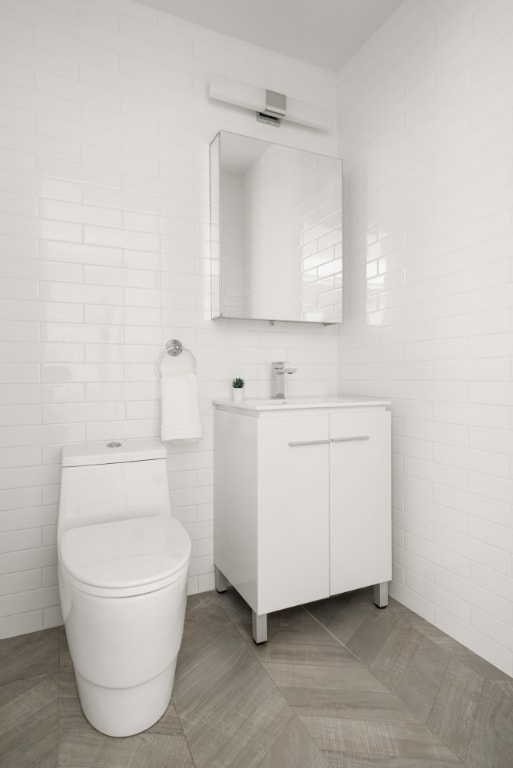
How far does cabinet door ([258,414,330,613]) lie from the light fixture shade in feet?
5.05

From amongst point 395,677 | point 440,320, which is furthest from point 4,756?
point 440,320

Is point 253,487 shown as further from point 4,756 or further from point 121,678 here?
point 4,756

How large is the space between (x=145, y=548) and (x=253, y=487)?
0.47m

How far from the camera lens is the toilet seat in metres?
1.17

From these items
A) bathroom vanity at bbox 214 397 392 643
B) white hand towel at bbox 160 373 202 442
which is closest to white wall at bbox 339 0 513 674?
bathroom vanity at bbox 214 397 392 643

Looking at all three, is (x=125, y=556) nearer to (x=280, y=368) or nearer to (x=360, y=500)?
(x=360, y=500)

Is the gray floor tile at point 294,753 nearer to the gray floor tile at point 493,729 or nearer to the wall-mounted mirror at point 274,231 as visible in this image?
the gray floor tile at point 493,729

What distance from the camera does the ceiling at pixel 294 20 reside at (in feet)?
6.39

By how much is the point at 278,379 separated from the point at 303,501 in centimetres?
67

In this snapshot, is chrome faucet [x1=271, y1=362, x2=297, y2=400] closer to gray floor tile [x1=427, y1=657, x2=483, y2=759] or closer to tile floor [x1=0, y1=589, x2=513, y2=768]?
tile floor [x1=0, y1=589, x2=513, y2=768]

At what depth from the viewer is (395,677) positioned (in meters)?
1.49

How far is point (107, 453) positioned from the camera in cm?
168

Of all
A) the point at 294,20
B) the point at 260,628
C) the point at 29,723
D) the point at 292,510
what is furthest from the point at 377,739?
the point at 294,20

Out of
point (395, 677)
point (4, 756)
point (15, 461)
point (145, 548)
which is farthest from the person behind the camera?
point (15, 461)
